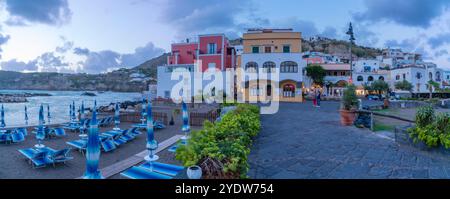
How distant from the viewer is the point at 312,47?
10831cm

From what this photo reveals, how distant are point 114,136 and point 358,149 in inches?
330

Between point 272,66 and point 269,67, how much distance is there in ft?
1.14

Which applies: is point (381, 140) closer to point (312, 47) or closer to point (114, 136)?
point (114, 136)

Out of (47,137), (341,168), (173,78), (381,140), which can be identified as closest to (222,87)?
(173,78)

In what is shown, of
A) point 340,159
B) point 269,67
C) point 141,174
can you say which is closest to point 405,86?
point 269,67

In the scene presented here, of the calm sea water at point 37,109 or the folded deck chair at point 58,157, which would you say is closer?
the folded deck chair at point 58,157

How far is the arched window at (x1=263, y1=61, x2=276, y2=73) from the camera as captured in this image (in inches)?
1165

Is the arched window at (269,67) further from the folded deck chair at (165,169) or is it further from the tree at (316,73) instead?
the folded deck chair at (165,169)

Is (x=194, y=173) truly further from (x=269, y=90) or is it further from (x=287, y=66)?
(x=269, y=90)

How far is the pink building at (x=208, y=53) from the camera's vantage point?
107ft

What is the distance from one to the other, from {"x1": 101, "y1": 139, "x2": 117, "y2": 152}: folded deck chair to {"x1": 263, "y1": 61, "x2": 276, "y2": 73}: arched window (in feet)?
73.6

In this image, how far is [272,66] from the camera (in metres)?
29.6

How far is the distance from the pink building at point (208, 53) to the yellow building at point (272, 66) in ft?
10.9

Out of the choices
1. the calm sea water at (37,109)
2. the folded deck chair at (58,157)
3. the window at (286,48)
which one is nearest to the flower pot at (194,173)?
the folded deck chair at (58,157)
